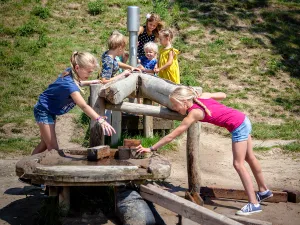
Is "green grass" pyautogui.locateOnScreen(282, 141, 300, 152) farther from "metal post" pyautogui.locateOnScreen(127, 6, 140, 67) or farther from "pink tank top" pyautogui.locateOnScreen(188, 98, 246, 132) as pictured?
"pink tank top" pyautogui.locateOnScreen(188, 98, 246, 132)

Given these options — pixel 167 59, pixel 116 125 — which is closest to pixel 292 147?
pixel 167 59

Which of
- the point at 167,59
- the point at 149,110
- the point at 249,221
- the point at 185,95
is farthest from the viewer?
the point at 167,59

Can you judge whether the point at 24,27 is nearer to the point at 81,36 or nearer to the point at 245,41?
the point at 81,36

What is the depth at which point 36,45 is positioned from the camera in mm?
12391

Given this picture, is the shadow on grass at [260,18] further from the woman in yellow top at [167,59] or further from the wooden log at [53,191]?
the wooden log at [53,191]

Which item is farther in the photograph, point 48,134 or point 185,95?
point 48,134

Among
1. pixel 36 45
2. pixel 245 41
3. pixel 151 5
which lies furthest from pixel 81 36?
pixel 245 41

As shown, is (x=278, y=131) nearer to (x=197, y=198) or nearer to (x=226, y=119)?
(x=197, y=198)

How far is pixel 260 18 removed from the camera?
14227 mm

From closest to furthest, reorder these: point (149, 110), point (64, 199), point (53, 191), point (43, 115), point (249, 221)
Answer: point (249, 221) < point (53, 191) < point (64, 199) < point (43, 115) < point (149, 110)

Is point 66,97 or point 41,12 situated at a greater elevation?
point 41,12

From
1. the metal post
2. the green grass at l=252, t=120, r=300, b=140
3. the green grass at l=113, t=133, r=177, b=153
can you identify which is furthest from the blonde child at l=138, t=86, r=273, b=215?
the green grass at l=252, t=120, r=300, b=140

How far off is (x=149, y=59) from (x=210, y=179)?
2.58 m

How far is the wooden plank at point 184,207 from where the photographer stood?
4305mm
